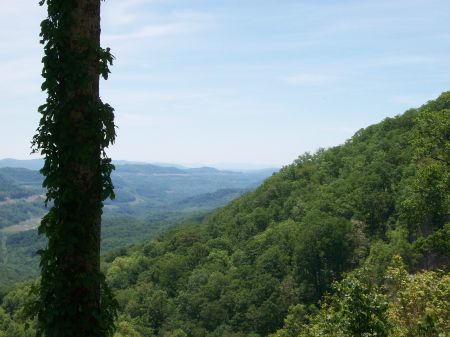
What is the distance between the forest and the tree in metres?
39.9

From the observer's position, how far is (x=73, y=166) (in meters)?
9.29

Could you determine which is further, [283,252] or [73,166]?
[283,252]

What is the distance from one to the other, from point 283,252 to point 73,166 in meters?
88.3

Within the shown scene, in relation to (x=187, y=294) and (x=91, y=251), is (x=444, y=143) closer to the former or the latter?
(x=91, y=251)

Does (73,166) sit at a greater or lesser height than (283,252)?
greater

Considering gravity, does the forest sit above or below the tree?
below

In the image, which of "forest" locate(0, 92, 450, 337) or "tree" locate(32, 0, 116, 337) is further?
"forest" locate(0, 92, 450, 337)

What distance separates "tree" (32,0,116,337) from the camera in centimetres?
916

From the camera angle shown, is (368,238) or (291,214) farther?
(291,214)

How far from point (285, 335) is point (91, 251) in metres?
46.5

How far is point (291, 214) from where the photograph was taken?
110875 mm

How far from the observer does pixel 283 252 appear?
94.6 metres

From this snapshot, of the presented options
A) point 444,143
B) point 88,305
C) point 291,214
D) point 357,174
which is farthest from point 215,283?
point 88,305

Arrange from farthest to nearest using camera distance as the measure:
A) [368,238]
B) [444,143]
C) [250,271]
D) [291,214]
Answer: [291,214], [250,271], [368,238], [444,143]
